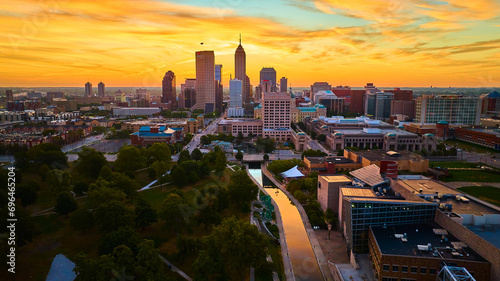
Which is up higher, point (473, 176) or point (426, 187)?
point (426, 187)

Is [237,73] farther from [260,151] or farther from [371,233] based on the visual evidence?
[371,233]

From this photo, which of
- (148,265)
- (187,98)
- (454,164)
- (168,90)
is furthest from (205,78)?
(148,265)

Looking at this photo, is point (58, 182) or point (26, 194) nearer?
point (26, 194)

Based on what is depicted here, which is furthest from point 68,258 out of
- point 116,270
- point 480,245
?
point 480,245

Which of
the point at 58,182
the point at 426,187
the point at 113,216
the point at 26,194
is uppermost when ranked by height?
the point at 426,187

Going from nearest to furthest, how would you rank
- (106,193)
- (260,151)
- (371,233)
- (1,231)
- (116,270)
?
(116,270) → (1,231) → (371,233) → (106,193) → (260,151)

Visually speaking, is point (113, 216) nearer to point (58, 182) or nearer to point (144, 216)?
point (144, 216)

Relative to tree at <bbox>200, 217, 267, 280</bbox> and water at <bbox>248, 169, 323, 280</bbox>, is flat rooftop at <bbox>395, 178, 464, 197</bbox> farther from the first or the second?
tree at <bbox>200, 217, 267, 280</bbox>
